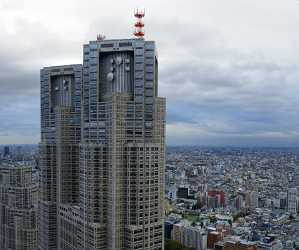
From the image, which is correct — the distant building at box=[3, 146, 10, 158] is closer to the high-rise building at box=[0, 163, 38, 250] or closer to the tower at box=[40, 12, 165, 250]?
the high-rise building at box=[0, 163, 38, 250]

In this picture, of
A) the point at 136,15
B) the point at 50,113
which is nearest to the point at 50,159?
the point at 50,113

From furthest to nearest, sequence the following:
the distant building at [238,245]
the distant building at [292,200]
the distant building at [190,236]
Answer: the distant building at [292,200]
the distant building at [190,236]
the distant building at [238,245]

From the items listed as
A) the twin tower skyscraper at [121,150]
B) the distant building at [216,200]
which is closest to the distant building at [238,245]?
the twin tower skyscraper at [121,150]

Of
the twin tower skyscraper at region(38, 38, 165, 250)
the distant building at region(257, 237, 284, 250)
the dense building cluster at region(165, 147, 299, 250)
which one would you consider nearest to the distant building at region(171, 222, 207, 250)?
the dense building cluster at region(165, 147, 299, 250)

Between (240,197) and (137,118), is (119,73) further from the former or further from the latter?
(240,197)

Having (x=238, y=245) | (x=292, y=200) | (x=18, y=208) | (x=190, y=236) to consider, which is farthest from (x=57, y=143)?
(x=292, y=200)

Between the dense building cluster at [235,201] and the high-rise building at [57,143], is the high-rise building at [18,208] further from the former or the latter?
the dense building cluster at [235,201]

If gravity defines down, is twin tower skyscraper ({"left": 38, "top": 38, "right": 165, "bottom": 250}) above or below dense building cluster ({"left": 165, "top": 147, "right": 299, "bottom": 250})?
above

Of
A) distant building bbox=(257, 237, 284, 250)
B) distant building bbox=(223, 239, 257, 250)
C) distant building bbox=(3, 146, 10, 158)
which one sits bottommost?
distant building bbox=(257, 237, 284, 250)
